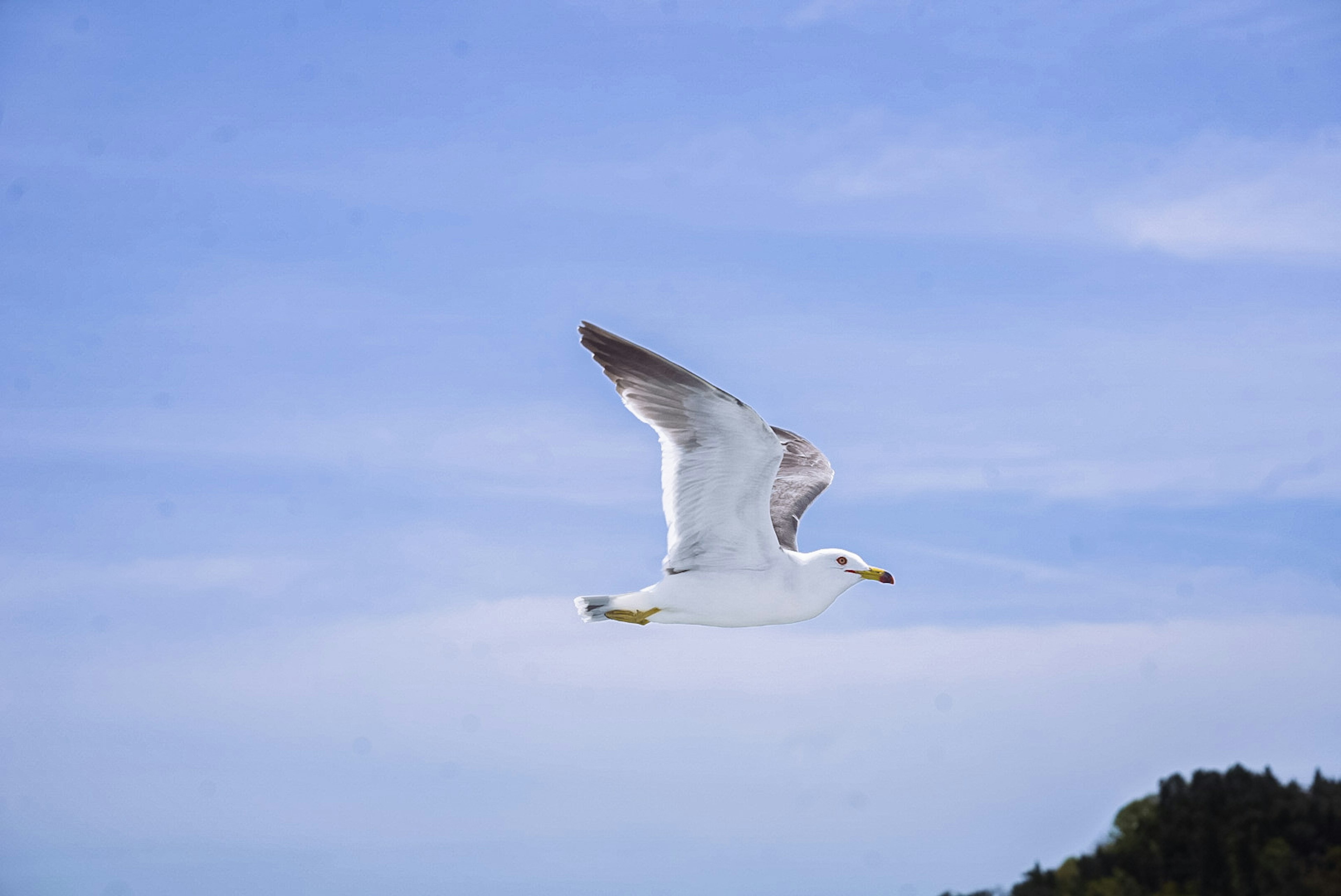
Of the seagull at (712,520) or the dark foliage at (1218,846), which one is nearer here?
the dark foliage at (1218,846)

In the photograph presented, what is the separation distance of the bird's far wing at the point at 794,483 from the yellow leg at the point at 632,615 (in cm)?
309

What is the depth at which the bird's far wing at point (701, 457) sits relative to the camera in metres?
18.9

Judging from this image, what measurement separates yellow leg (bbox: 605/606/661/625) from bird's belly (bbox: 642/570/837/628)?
0.10 meters

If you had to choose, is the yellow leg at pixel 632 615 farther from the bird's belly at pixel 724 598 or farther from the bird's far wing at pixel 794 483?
the bird's far wing at pixel 794 483

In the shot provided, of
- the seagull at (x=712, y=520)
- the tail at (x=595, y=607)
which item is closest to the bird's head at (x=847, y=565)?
the seagull at (x=712, y=520)

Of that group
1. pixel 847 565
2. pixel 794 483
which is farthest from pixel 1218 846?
pixel 794 483

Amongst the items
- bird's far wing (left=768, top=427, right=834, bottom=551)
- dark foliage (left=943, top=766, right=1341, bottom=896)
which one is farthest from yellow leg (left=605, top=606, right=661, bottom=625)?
dark foliage (left=943, top=766, right=1341, bottom=896)

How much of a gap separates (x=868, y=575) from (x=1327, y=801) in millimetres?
7095

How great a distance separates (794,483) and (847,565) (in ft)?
13.9

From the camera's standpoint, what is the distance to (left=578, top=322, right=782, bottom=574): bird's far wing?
744 inches

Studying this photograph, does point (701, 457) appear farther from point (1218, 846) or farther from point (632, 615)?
point (1218, 846)

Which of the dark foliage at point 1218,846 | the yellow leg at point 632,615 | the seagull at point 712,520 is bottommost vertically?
the dark foliage at point 1218,846

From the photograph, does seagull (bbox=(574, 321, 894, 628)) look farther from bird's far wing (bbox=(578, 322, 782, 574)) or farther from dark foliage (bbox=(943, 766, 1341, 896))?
dark foliage (bbox=(943, 766, 1341, 896))

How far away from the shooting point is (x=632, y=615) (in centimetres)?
2000
